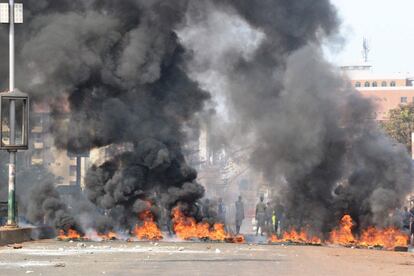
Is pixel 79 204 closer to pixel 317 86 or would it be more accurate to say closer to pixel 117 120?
pixel 117 120

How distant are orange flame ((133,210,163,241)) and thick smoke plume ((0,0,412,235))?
0.39 meters

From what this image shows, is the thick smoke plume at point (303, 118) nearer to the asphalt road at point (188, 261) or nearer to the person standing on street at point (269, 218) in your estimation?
the person standing on street at point (269, 218)

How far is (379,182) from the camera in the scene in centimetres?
3300

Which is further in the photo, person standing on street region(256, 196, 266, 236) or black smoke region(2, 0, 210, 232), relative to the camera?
person standing on street region(256, 196, 266, 236)

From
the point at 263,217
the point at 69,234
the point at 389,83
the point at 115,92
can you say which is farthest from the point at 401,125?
the point at 389,83

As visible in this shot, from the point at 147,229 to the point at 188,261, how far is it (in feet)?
42.4

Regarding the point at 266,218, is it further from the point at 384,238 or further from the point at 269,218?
the point at 384,238

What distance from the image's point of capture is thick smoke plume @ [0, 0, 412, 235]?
33906 mm

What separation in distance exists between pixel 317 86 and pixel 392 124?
4711cm

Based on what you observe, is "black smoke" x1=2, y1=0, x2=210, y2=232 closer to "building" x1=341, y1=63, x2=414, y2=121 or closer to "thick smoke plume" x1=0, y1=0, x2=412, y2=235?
"thick smoke plume" x1=0, y1=0, x2=412, y2=235

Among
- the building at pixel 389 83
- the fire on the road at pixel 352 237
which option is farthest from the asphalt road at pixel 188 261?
the building at pixel 389 83

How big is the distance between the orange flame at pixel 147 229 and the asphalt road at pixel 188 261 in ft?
17.4

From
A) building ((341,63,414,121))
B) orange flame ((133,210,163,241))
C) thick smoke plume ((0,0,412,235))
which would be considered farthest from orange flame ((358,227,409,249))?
building ((341,63,414,121))

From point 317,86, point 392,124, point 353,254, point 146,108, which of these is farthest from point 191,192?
point 392,124
